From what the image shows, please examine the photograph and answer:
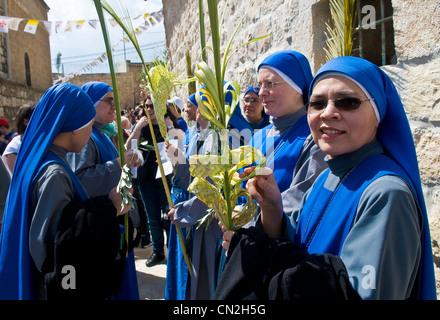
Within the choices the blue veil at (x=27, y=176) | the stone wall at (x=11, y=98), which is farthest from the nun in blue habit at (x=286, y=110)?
the stone wall at (x=11, y=98)

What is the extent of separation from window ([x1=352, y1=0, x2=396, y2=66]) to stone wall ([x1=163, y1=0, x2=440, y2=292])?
0.07 meters

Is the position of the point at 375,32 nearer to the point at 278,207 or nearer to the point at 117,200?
the point at 278,207

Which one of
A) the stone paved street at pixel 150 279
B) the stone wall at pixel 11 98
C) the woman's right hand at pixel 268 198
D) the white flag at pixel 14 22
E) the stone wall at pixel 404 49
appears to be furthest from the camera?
the stone wall at pixel 11 98

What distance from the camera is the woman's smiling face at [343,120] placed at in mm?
1172

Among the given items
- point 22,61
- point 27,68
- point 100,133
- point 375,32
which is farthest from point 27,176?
point 27,68

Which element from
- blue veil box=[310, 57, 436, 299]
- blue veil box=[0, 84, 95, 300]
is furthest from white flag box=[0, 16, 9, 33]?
blue veil box=[310, 57, 436, 299]

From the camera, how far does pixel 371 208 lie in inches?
39.6

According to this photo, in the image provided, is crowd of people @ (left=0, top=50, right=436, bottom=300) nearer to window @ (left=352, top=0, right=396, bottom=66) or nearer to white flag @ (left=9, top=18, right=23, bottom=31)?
window @ (left=352, top=0, right=396, bottom=66)

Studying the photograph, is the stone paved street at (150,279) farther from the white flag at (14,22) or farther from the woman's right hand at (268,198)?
the white flag at (14,22)

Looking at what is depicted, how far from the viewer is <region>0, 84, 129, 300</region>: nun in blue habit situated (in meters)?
1.60

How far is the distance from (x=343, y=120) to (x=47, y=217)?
144 centimetres

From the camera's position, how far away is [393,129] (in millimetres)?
1201

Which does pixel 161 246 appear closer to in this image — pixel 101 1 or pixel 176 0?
pixel 101 1
